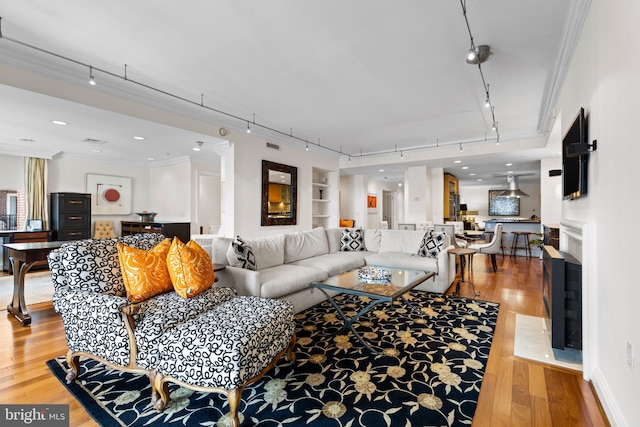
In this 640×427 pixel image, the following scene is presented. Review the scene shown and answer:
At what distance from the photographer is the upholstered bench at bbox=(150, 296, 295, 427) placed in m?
1.64

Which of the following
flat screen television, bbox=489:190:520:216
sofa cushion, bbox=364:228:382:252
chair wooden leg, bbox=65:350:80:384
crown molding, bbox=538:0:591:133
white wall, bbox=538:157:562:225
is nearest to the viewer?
chair wooden leg, bbox=65:350:80:384

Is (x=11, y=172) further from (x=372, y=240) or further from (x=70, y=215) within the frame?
(x=372, y=240)

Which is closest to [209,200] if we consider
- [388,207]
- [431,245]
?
[431,245]

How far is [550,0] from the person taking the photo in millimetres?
2180

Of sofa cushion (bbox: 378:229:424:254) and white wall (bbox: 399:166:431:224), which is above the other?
white wall (bbox: 399:166:431:224)

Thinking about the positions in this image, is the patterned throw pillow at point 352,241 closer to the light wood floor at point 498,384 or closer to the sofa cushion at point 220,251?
the sofa cushion at point 220,251

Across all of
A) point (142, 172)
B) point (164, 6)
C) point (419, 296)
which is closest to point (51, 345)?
point (164, 6)

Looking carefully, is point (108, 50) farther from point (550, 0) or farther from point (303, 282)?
point (550, 0)

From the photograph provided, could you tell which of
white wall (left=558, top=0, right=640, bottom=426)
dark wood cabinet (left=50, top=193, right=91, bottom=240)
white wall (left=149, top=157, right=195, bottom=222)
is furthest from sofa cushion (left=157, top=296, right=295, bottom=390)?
dark wood cabinet (left=50, top=193, right=91, bottom=240)

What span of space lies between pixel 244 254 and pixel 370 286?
1.45m

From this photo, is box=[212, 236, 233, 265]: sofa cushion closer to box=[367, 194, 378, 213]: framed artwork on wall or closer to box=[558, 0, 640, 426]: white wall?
box=[558, 0, 640, 426]: white wall

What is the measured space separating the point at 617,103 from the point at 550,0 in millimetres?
1133

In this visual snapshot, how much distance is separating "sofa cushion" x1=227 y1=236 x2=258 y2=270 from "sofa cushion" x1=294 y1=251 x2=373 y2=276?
3.02 ft

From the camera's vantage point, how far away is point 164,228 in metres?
6.56
